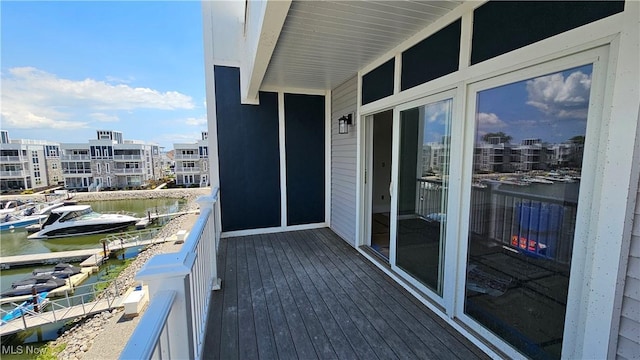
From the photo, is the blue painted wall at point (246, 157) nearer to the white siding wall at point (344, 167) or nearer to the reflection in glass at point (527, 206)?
the white siding wall at point (344, 167)

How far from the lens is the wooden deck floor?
6.21 ft

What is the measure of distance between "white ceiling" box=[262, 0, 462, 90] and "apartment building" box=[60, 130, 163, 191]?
3444cm

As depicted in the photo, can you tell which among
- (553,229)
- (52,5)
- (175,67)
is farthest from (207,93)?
(175,67)

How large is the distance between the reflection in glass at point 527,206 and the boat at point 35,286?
47.2ft

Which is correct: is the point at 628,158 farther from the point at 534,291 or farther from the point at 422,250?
the point at 422,250

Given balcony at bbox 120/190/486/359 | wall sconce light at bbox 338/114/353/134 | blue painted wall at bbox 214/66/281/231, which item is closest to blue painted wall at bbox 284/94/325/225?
blue painted wall at bbox 214/66/281/231

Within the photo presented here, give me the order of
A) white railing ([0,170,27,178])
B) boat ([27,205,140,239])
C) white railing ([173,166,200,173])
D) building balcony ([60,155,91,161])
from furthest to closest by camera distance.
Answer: white railing ([173,166,200,173]) < building balcony ([60,155,91,161]) < white railing ([0,170,27,178]) < boat ([27,205,140,239])

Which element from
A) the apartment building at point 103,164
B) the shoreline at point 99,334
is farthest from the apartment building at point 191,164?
the shoreline at point 99,334

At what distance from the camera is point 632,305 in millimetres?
1129

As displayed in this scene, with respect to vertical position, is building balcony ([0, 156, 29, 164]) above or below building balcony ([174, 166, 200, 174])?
above

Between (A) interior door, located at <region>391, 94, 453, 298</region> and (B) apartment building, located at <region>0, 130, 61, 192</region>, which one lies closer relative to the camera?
(A) interior door, located at <region>391, 94, 453, 298</region>

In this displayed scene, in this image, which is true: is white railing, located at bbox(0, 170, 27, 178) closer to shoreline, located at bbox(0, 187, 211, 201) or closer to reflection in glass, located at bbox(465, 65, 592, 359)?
shoreline, located at bbox(0, 187, 211, 201)

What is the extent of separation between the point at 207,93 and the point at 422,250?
13.4 feet

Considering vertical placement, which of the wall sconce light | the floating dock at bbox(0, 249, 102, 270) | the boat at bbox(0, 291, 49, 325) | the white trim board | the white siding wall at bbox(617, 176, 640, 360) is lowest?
the floating dock at bbox(0, 249, 102, 270)
